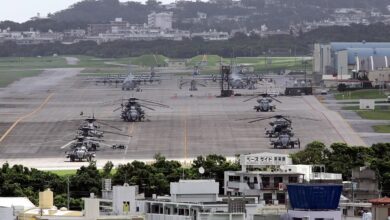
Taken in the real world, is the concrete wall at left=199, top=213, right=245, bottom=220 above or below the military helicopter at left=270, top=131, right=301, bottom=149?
above

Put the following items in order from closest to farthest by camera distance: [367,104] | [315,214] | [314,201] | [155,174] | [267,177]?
1. [315,214]
2. [314,201]
3. [267,177]
4. [155,174]
5. [367,104]

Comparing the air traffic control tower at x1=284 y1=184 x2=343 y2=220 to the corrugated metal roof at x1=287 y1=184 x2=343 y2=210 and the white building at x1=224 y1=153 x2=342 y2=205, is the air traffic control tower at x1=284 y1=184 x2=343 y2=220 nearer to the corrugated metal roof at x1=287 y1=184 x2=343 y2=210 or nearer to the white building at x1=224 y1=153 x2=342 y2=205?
the corrugated metal roof at x1=287 y1=184 x2=343 y2=210

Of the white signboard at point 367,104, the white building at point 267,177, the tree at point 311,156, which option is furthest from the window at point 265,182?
the white signboard at point 367,104

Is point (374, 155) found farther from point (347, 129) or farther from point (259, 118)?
point (259, 118)

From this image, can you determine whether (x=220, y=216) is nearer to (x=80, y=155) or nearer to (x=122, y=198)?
(x=122, y=198)

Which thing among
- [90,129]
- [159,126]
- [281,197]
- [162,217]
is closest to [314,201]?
[162,217]

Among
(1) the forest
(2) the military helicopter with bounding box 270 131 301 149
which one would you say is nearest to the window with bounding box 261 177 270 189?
(1) the forest
